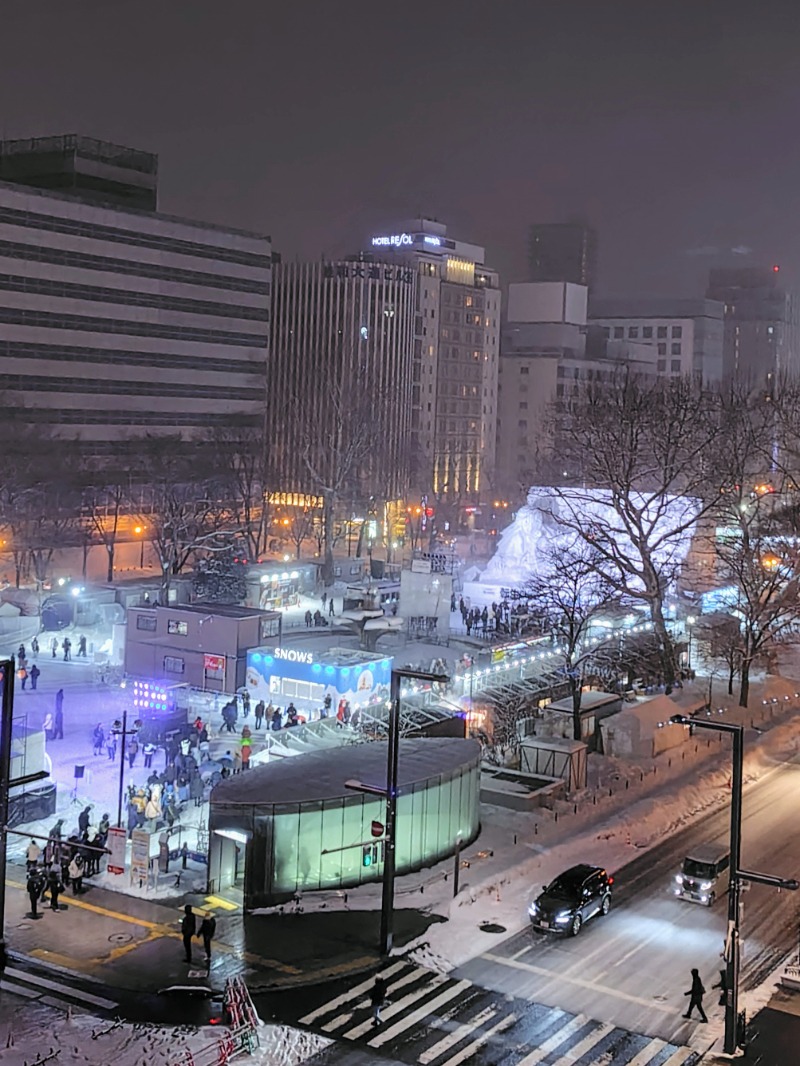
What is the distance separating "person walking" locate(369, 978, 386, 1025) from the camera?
63.8 feet

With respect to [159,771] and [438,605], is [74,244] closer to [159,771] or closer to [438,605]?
[438,605]

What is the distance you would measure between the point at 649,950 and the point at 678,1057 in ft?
13.9

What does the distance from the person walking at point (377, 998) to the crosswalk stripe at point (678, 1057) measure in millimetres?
4449

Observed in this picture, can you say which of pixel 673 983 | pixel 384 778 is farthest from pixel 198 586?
pixel 673 983

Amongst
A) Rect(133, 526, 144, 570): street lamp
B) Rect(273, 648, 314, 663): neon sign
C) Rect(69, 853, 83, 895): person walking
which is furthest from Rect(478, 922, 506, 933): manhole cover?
Rect(133, 526, 144, 570): street lamp

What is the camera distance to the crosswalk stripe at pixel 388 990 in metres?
19.2

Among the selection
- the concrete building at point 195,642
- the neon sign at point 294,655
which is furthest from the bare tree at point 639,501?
the concrete building at point 195,642

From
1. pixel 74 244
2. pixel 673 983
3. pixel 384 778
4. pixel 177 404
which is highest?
pixel 74 244

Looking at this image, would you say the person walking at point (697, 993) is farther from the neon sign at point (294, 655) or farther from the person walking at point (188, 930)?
the neon sign at point (294, 655)

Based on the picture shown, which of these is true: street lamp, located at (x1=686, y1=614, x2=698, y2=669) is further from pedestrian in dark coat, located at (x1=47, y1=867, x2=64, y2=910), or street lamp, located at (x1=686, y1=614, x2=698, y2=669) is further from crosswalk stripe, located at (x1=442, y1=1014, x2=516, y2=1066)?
pedestrian in dark coat, located at (x1=47, y1=867, x2=64, y2=910)

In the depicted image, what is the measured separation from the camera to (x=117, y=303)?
92750mm

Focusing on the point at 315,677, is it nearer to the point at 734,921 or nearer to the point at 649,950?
the point at 649,950

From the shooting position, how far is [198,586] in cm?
5572

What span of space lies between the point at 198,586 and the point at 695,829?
1206 inches
